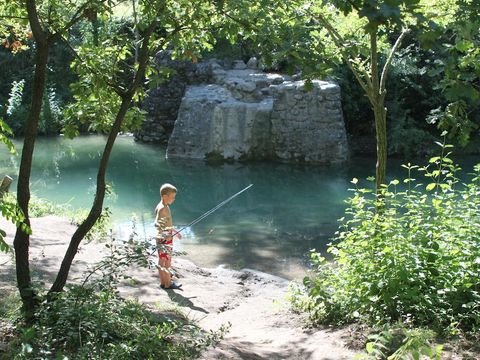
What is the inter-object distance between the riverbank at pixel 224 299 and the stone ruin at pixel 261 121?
8.05 m

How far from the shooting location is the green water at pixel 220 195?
9500 millimetres

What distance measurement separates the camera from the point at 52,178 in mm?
14422

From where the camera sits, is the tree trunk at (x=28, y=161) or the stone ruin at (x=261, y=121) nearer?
the tree trunk at (x=28, y=161)

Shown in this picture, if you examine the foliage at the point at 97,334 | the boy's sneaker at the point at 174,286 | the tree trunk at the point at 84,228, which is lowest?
the boy's sneaker at the point at 174,286

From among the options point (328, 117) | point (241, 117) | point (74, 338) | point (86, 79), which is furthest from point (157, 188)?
point (74, 338)

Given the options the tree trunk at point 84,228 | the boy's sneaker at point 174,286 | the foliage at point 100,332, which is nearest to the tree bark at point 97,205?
the tree trunk at point 84,228

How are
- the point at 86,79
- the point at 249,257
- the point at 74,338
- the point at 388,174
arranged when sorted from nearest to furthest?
the point at 74,338, the point at 86,79, the point at 249,257, the point at 388,174

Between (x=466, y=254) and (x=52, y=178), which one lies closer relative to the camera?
(x=466, y=254)

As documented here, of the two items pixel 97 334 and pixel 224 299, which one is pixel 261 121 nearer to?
pixel 224 299

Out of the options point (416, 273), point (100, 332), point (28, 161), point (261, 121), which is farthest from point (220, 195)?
point (100, 332)

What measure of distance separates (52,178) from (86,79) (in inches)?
421

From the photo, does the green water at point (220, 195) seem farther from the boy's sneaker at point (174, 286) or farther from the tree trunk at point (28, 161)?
the tree trunk at point (28, 161)

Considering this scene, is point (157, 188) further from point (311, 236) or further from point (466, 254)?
point (466, 254)

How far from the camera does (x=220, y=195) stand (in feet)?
43.8
